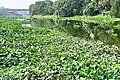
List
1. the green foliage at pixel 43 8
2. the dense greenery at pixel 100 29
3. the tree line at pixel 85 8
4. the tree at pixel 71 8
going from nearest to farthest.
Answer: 1. the dense greenery at pixel 100 29
2. the tree line at pixel 85 8
3. the tree at pixel 71 8
4. the green foliage at pixel 43 8

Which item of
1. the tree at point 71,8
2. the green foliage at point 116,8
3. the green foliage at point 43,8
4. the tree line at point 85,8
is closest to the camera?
the green foliage at point 116,8

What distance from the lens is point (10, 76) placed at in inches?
365

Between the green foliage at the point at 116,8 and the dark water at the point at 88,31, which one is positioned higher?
the green foliage at the point at 116,8

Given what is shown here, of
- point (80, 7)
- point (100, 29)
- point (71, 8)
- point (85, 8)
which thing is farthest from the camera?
point (71, 8)

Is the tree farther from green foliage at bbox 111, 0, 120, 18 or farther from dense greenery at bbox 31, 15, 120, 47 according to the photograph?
dense greenery at bbox 31, 15, 120, 47

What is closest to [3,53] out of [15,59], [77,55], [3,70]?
[15,59]

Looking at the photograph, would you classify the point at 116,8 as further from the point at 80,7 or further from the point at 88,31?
the point at 80,7

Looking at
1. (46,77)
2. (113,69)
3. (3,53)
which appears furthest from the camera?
(3,53)

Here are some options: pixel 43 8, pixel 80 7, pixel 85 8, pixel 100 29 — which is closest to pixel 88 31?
pixel 100 29

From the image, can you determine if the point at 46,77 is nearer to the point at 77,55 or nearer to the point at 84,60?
the point at 84,60

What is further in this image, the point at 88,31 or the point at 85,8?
the point at 85,8

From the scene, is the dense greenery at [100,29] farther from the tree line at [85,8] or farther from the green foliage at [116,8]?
the tree line at [85,8]

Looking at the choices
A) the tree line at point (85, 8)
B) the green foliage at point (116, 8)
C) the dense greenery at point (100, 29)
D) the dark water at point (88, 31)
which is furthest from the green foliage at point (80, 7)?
the dark water at point (88, 31)

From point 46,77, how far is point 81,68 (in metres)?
1.67
